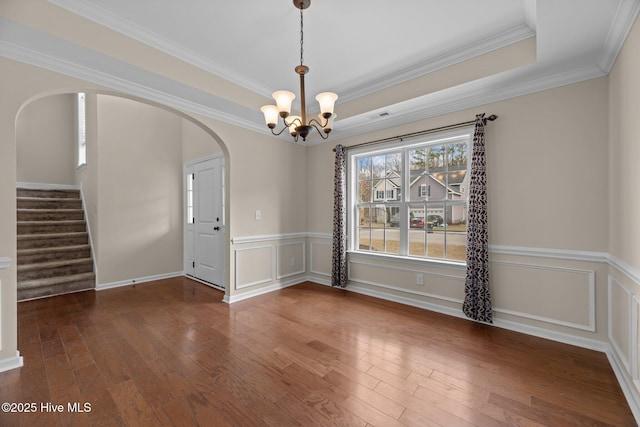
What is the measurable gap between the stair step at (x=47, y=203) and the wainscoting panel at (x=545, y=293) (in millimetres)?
7380

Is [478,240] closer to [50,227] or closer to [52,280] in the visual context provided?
[52,280]

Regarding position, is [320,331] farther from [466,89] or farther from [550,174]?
[466,89]

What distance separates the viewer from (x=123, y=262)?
460cm

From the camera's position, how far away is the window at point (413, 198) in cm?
334

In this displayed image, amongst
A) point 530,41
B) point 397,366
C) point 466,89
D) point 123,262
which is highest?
point 530,41

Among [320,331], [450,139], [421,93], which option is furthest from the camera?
[450,139]

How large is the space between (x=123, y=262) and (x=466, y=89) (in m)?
5.72

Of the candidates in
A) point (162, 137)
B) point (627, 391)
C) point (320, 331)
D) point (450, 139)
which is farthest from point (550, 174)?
point (162, 137)

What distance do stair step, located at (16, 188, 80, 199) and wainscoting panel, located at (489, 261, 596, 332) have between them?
306 inches

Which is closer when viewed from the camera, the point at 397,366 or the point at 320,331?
the point at 397,366

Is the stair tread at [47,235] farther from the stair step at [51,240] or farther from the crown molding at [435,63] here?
the crown molding at [435,63]

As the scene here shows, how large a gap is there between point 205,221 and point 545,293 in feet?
16.0

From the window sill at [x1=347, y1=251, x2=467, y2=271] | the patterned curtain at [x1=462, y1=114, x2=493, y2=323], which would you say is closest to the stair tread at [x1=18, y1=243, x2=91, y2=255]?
the window sill at [x1=347, y1=251, x2=467, y2=271]

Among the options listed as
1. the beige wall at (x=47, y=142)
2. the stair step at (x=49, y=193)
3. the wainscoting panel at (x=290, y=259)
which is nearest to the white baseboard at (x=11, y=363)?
the wainscoting panel at (x=290, y=259)
